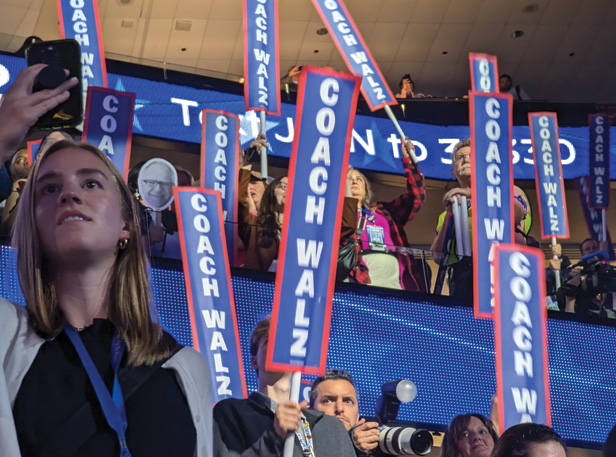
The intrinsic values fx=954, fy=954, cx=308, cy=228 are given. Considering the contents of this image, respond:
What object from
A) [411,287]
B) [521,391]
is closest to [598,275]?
[411,287]

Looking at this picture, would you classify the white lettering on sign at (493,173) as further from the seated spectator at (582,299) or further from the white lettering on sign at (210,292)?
the seated spectator at (582,299)

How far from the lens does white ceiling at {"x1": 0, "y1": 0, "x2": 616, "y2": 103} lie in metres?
14.9

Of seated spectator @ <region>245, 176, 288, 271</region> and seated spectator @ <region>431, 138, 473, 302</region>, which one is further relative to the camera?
seated spectator @ <region>431, 138, 473, 302</region>

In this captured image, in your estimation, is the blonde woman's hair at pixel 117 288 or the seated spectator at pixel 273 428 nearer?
the blonde woman's hair at pixel 117 288

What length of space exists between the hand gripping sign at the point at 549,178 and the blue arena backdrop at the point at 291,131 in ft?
12.2

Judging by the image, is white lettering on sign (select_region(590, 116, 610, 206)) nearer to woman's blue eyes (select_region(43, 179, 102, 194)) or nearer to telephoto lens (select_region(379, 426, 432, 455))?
telephoto lens (select_region(379, 426, 432, 455))

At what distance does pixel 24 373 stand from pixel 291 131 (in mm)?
11196

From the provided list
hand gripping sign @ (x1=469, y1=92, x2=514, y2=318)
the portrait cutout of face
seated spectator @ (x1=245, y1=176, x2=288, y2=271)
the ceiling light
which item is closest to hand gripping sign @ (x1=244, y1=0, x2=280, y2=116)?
seated spectator @ (x1=245, y1=176, x2=288, y2=271)

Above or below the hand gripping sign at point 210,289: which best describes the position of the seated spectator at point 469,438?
below

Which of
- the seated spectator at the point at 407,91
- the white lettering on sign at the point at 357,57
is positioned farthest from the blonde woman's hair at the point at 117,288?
the seated spectator at the point at 407,91

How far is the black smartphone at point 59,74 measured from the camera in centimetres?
173

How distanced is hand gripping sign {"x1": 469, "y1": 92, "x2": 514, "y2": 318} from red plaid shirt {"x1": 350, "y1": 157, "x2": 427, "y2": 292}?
3.63 feet

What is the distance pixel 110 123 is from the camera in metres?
6.73

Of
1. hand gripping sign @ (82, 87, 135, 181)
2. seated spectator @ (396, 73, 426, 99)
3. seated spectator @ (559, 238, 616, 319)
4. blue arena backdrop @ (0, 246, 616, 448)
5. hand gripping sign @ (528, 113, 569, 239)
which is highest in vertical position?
seated spectator @ (396, 73, 426, 99)
